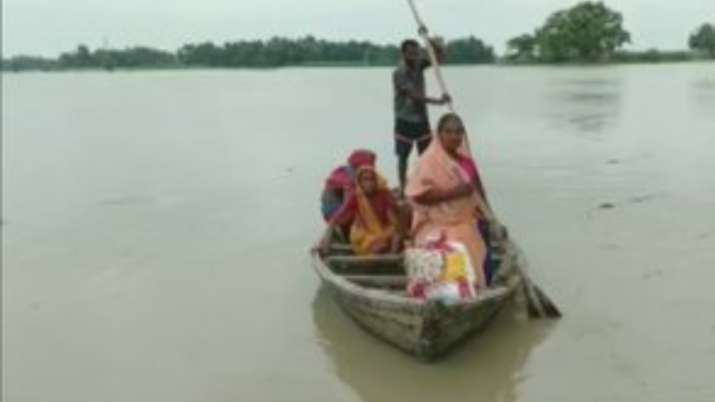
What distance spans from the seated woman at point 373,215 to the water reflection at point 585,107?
42.2 ft

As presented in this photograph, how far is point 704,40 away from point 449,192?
197 ft

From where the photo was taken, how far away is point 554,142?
707 inches

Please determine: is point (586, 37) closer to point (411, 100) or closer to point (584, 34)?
point (584, 34)

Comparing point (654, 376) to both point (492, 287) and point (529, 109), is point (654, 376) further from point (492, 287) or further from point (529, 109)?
point (529, 109)

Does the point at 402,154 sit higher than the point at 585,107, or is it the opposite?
the point at 402,154

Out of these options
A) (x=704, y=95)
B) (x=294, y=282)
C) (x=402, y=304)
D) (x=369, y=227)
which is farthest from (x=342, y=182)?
(x=704, y=95)

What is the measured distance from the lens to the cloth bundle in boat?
5.79 m

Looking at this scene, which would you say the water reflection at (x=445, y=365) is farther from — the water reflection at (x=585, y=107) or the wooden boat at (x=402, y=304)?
the water reflection at (x=585, y=107)

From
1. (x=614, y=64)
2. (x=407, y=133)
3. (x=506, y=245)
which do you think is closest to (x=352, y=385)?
(x=506, y=245)

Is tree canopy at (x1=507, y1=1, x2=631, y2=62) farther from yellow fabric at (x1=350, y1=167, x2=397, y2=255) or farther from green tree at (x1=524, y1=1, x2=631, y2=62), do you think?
yellow fabric at (x1=350, y1=167, x2=397, y2=255)

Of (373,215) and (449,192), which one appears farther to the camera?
(373,215)

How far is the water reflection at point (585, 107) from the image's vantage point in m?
21.2

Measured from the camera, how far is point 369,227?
715 cm

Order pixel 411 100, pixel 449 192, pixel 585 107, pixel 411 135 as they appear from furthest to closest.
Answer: pixel 585 107
pixel 411 135
pixel 411 100
pixel 449 192
